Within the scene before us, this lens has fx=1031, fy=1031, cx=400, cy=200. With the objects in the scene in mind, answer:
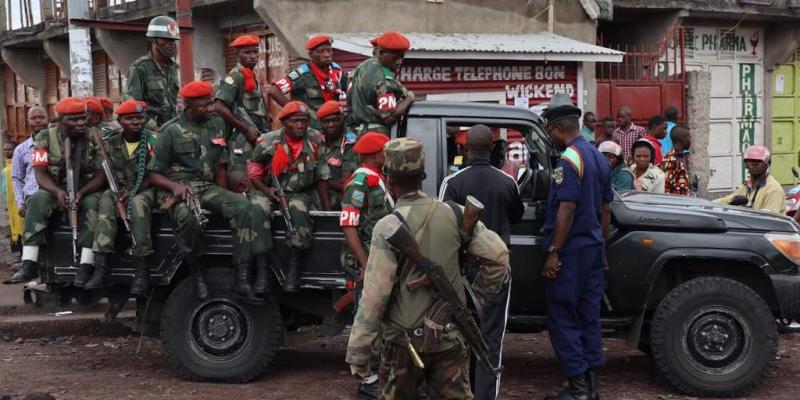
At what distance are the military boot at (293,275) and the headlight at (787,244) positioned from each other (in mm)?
2934

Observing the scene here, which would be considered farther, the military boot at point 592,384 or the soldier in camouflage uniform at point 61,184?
the soldier in camouflage uniform at point 61,184

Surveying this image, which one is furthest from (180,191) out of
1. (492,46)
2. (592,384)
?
(492,46)

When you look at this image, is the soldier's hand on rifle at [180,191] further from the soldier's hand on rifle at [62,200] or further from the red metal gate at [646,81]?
the red metal gate at [646,81]

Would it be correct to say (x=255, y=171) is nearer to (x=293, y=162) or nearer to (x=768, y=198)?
(x=293, y=162)

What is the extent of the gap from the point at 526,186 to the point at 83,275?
2.87 metres

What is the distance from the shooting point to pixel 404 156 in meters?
4.44

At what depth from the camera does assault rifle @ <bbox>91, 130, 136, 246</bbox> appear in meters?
6.54

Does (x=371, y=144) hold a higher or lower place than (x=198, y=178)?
higher

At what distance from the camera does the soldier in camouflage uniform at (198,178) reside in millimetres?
6418

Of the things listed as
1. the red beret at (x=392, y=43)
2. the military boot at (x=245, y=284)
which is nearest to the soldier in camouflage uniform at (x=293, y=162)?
the military boot at (x=245, y=284)

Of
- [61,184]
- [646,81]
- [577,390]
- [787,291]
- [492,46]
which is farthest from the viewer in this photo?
[646,81]

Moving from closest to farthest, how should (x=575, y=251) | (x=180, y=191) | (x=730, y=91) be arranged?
(x=575, y=251) < (x=180, y=191) < (x=730, y=91)

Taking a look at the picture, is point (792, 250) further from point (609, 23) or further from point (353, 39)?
point (609, 23)

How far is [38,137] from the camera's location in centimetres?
683
